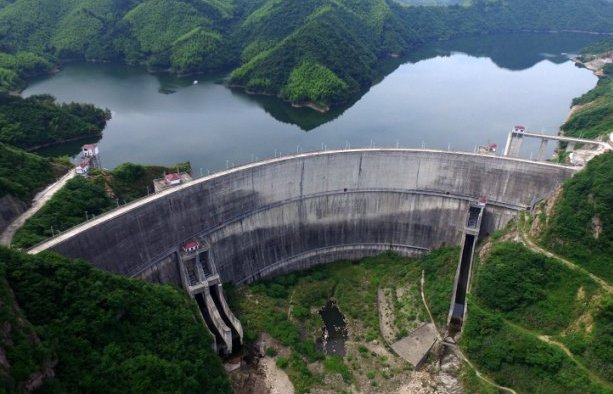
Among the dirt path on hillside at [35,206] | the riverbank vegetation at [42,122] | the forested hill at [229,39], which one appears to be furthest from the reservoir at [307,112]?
the dirt path on hillside at [35,206]

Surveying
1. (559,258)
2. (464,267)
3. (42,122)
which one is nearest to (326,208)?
(464,267)

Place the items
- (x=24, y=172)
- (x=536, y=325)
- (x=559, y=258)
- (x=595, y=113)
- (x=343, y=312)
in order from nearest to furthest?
(x=536, y=325) → (x=559, y=258) → (x=24, y=172) → (x=343, y=312) → (x=595, y=113)

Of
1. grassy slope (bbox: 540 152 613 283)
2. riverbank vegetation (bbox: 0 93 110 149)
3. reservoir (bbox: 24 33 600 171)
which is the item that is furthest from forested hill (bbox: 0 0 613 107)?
grassy slope (bbox: 540 152 613 283)

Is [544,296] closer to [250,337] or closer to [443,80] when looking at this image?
[250,337]

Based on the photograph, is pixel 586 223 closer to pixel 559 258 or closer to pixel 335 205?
pixel 559 258

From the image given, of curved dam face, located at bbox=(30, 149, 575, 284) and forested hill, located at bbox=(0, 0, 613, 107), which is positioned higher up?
forested hill, located at bbox=(0, 0, 613, 107)

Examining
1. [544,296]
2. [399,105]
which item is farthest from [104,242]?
[399,105]

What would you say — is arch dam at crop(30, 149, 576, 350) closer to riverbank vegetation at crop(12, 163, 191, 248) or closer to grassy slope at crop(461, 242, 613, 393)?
riverbank vegetation at crop(12, 163, 191, 248)
